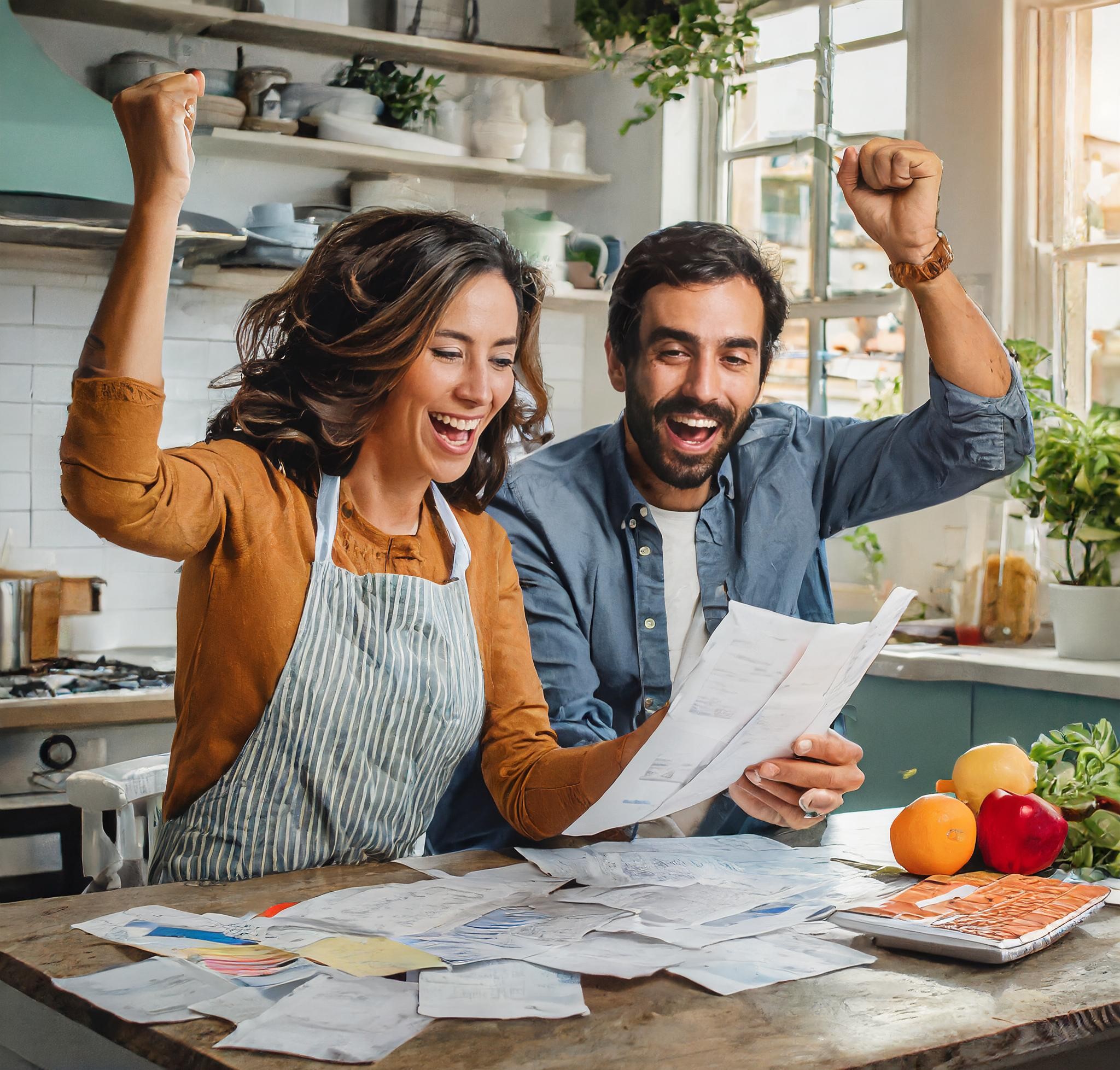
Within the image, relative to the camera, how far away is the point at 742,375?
1901 mm

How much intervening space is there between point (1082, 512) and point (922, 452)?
1211 millimetres

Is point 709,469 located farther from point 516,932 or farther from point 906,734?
point 906,734

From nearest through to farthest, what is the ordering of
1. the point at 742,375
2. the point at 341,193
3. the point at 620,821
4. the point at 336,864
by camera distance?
the point at 620,821 < the point at 336,864 < the point at 742,375 < the point at 341,193

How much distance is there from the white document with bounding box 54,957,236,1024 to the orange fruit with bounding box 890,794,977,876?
2.43 feet

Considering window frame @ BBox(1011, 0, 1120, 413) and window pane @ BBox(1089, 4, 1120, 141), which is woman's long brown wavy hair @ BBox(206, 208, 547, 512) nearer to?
window frame @ BBox(1011, 0, 1120, 413)

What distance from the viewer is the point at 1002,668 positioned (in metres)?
2.86

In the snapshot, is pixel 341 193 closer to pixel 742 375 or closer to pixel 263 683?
pixel 742 375

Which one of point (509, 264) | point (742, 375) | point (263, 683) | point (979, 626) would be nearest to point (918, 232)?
point (742, 375)

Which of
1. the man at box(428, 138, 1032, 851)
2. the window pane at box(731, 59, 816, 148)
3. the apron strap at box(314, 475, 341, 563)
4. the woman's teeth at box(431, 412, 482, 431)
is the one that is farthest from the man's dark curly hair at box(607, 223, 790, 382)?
the window pane at box(731, 59, 816, 148)

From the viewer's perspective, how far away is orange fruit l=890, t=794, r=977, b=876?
1.41 meters

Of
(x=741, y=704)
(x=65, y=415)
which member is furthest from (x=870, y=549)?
(x=741, y=704)

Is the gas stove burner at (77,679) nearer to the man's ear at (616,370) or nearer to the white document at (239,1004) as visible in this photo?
the man's ear at (616,370)

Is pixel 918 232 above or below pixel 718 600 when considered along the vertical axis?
above

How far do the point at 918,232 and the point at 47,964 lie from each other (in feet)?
4.34
